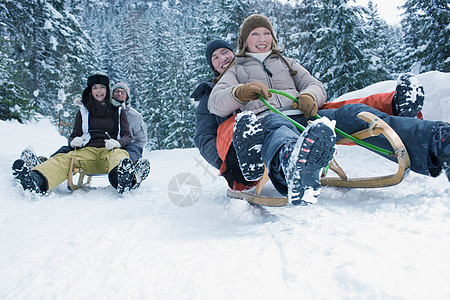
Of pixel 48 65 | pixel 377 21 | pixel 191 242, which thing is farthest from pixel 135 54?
pixel 191 242

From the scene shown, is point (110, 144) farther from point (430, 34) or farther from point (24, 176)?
point (430, 34)

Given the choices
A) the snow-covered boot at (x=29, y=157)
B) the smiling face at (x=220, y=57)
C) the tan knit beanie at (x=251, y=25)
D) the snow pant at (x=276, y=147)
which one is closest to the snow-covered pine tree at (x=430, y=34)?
the smiling face at (x=220, y=57)

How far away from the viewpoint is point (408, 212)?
152cm

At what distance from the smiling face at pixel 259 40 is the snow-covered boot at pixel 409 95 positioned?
3.67 feet

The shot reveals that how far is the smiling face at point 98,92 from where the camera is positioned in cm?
373

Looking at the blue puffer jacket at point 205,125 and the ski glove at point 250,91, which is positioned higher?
the ski glove at point 250,91

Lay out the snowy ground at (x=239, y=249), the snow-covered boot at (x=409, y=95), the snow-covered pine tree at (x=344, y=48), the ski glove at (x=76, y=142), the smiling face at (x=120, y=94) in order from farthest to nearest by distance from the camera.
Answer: the snow-covered pine tree at (x=344, y=48) < the smiling face at (x=120, y=94) < the ski glove at (x=76, y=142) < the snow-covered boot at (x=409, y=95) < the snowy ground at (x=239, y=249)

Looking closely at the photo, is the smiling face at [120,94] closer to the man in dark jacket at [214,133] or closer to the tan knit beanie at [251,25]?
the man in dark jacket at [214,133]

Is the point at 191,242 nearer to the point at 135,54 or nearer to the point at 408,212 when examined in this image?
the point at 408,212

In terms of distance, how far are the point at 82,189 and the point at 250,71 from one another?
2.26 meters

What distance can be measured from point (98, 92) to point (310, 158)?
10.9ft

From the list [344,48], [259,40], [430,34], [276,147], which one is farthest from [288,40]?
[276,147]

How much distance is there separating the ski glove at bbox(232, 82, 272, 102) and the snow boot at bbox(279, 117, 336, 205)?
684 millimetres

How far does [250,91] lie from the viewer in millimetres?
1881
